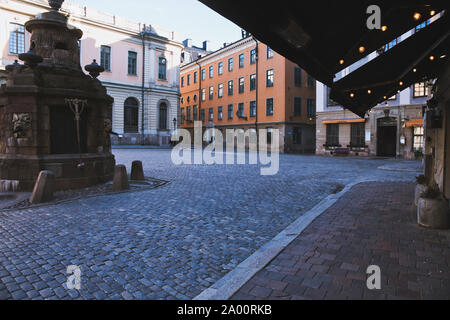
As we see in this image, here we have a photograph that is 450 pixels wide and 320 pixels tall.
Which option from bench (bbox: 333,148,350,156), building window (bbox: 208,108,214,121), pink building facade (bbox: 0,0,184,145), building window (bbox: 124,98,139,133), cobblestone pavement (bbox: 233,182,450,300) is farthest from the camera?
building window (bbox: 208,108,214,121)

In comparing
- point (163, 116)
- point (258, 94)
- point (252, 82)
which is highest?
point (252, 82)

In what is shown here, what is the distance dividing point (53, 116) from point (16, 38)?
3105cm

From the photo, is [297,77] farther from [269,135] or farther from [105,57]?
[105,57]

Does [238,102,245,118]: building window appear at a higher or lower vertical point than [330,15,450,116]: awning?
higher

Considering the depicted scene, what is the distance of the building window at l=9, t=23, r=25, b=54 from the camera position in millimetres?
32031

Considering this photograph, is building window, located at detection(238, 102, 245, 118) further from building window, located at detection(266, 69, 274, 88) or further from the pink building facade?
the pink building facade

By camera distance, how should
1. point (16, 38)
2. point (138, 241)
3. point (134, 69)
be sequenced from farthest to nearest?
point (134, 69) → point (16, 38) → point (138, 241)

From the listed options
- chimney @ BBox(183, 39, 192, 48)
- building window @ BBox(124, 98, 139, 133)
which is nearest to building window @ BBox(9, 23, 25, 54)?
building window @ BBox(124, 98, 139, 133)

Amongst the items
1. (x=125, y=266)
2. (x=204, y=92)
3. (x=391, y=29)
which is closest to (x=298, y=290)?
(x=125, y=266)

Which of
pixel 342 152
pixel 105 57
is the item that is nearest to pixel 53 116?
pixel 342 152

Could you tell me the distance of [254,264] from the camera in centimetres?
366

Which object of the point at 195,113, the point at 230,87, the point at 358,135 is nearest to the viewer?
the point at 358,135

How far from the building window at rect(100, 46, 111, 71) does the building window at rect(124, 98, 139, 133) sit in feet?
15.5
